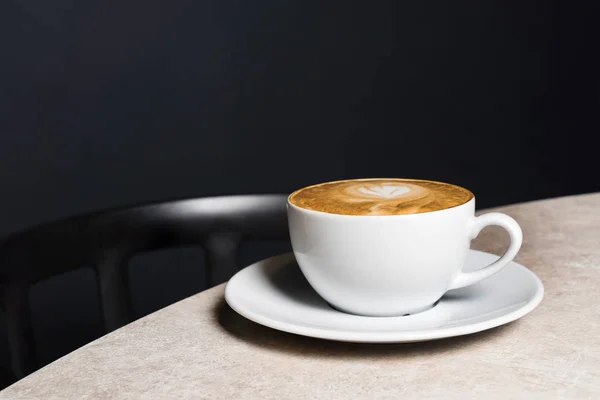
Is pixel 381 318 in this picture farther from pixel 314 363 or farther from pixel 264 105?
pixel 264 105

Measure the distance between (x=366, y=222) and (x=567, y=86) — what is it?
2.71m

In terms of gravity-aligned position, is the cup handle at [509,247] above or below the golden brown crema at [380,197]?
below

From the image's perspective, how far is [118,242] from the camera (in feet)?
3.10

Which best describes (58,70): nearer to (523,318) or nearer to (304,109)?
(304,109)

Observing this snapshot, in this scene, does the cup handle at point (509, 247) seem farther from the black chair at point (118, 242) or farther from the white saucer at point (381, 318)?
the black chair at point (118, 242)

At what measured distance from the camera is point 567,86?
300cm

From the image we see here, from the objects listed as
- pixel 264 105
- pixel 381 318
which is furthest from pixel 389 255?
pixel 264 105

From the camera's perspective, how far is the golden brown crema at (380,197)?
564mm

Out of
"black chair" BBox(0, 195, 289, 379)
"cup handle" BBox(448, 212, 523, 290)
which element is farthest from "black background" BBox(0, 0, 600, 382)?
"cup handle" BBox(448, 212, 523, 290)

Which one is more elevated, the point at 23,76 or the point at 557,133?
the point at 23,76

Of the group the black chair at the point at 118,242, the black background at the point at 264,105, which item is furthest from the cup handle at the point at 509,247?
the black background at the point at 264,105

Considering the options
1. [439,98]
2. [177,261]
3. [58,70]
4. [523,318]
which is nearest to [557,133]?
[439,98]

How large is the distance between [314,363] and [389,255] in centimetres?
10

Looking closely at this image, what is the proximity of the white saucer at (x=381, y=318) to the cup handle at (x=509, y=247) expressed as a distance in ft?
0.07
